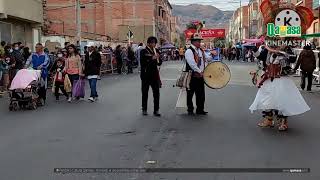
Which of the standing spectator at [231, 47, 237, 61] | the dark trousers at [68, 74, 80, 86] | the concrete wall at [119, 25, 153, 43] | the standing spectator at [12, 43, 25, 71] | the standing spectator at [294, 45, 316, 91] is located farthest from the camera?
the concrete wall at [119, 25, 153, 43]

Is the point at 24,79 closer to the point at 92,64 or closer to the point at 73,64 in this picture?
the point at 73,64

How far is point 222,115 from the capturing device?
1398cm

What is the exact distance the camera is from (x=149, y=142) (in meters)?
10.1

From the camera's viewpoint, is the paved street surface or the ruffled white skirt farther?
the ruffled white skirt

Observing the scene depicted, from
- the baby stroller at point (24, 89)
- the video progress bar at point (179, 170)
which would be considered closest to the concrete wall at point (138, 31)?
the baby stroller at point (24, 89)

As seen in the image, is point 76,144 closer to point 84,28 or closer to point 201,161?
point 201,161

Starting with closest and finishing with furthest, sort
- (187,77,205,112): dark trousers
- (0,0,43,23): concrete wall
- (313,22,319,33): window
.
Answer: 1. (187,77,205,112): dark trousers
2. (0,0,43,23): concrete wall
3. (313,22,319,33): window

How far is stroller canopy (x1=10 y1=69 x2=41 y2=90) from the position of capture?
52.1ft

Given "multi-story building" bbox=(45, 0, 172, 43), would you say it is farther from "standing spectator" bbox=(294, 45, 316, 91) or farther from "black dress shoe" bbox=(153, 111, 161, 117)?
"black dress shoe" bbox=(153, 111, 161, 117)

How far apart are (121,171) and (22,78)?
8.80m

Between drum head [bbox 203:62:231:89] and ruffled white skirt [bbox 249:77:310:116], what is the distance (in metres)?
2.75

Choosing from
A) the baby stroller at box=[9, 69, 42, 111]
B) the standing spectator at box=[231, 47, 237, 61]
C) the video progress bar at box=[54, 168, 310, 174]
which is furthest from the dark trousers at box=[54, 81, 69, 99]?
Result: the standing spectator at box=[231, 47, 237, 61]

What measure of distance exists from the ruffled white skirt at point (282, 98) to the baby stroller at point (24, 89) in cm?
698

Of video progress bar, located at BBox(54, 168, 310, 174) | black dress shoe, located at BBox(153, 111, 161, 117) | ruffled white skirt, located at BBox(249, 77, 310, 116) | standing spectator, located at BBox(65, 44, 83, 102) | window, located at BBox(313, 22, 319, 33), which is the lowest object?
video progress bar, located at BBox(54, 168, 310, 174)
